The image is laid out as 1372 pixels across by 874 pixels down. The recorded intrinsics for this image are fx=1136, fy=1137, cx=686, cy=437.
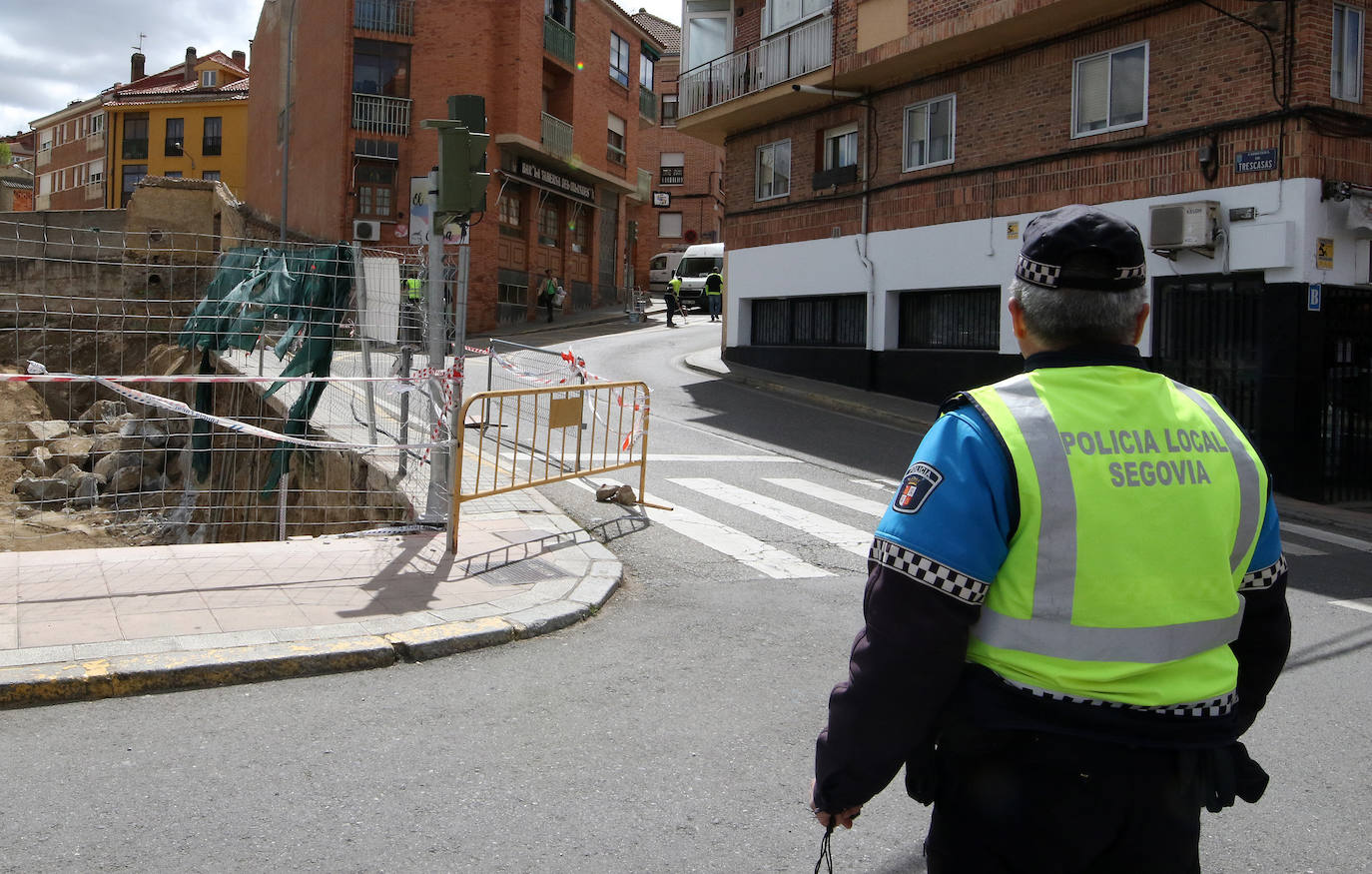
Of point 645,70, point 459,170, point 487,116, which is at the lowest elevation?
point 459,170

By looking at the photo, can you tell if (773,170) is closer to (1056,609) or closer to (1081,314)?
(1081,314)

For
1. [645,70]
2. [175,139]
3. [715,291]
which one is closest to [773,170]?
[715,291]

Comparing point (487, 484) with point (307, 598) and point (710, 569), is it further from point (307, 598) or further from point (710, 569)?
point (307, 598)

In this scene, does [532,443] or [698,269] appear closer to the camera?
[532,443]

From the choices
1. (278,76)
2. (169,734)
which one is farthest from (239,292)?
(278,76)

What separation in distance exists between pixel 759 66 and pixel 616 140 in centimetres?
1990

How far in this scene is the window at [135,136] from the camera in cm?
6131

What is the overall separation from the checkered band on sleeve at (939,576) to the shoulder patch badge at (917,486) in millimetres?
79

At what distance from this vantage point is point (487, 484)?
30.8 ft

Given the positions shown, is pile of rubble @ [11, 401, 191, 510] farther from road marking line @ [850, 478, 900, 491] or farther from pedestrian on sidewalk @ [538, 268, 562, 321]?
pedestrian on sidewalk @ [538, 268, 562, 321]

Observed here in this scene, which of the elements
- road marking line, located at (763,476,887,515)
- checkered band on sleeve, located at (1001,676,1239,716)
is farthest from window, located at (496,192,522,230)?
checkered band on sleeve, located at (1001,676,1239,716)

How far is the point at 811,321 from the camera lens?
22.2m

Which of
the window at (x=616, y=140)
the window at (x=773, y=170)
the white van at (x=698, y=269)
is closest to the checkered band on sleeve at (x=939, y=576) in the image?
the window at (x=773, y=170)

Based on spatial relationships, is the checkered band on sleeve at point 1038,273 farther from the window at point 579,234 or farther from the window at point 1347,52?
the window at point 579,234
